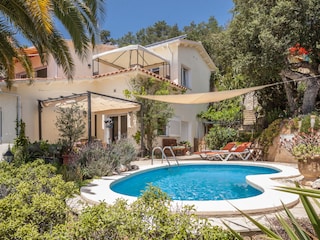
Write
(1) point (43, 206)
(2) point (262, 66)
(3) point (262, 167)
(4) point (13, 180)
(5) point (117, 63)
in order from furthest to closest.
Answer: (5) point (117, 63), (2) point (262, 66), (3) point (262, 167), (4) point (13, 180), (1) point (43, 206)

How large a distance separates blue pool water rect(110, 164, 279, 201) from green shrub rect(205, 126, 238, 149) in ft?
16.6

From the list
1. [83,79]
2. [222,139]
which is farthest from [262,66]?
[83,79]

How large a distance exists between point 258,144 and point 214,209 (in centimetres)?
1355

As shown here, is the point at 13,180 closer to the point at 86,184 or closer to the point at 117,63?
the point at 86,184

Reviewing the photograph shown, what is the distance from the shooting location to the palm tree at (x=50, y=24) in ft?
25.4

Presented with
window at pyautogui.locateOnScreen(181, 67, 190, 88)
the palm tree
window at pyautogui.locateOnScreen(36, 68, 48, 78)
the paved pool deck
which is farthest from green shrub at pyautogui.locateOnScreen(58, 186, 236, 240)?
window at pyautogui.locateOnScreen(36, 68, 48, 78)

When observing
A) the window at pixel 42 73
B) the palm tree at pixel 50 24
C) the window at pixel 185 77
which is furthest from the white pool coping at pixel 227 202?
the window at pixel 42 73

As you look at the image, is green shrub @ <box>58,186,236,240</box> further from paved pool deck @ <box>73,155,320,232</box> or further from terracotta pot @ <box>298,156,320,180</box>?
terracotta pot @ <box>298,156,320,180</box>

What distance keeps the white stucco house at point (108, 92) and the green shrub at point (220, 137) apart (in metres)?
2.77

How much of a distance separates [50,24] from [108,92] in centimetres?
1325

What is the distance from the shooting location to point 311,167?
8773 millimetres

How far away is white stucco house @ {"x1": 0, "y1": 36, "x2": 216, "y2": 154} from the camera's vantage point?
1688 cm

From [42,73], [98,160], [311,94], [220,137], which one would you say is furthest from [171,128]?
[42,73]

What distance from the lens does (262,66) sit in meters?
16.6
